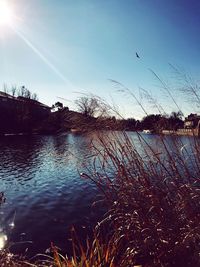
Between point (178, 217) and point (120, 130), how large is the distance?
166 cm

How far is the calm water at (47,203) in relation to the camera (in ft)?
28.3

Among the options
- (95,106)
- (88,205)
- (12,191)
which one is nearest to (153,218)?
(95,106)

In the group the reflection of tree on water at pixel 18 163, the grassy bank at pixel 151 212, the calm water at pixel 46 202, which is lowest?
the calm water at pixel 46 202

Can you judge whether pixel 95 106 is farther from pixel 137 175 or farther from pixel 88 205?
pixel 88 205

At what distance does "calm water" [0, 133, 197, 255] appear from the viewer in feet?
28.3

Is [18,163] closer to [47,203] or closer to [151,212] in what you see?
[47,203]

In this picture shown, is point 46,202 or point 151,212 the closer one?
point 151,212

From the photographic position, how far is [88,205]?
1238 centimetres

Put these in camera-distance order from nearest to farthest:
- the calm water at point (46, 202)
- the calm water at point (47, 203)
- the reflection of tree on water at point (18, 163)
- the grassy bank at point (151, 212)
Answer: the grassy bank at point (151, 212)
the calm water at point (47, 203)
the calm water at point (46, 202)
the reflection of tree on water at point (18, 163)

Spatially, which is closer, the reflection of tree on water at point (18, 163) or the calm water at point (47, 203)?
the calm water at point (47, 203)

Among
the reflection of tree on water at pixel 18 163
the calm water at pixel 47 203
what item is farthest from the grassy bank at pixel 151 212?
the reflection of tree on water at pixel 18 163

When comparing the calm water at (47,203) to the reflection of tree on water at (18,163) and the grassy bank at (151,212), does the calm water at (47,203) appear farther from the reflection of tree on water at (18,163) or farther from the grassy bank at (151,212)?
the grassy bank at (151,212)

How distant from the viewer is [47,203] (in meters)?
13.2

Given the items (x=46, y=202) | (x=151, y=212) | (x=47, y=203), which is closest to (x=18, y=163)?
(x=46, y=202)
